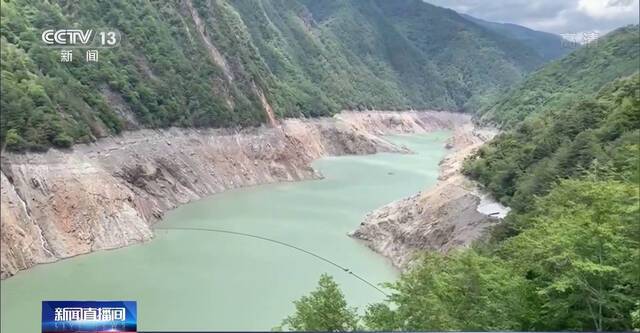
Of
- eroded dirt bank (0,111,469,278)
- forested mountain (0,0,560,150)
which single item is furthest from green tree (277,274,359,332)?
forested mountain (0,0,560,150)

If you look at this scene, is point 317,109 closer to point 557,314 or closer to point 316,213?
point 316,213

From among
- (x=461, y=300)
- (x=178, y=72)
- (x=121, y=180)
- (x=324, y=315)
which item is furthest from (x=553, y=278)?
(x=178, y=72)

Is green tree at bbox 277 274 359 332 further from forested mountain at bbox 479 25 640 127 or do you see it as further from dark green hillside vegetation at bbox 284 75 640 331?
forested mountain at bbox 479 25 640 127

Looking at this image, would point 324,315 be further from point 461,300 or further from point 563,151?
point 563,151

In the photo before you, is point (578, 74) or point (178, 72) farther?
point (578, 74)

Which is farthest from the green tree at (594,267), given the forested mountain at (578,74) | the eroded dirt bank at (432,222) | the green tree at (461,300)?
the forested mountain at (578,74)

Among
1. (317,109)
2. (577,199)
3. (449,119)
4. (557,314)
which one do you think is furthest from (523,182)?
(449,119)

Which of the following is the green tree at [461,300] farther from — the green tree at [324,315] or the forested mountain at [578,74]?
the forested mountain at [578,74]
